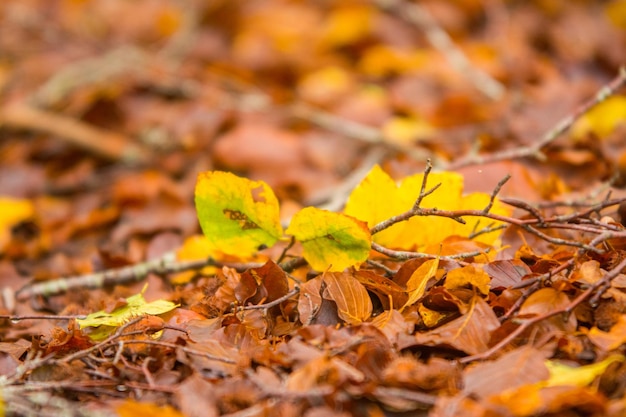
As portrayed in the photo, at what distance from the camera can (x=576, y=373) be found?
813 mm

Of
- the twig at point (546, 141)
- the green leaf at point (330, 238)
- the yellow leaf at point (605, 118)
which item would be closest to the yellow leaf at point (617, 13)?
the yellow leaf at point (605, 118)

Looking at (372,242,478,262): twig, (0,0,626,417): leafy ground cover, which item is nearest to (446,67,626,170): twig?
(0,0,626,417): leafy ground cover

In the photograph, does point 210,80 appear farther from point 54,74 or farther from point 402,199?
point 402,199

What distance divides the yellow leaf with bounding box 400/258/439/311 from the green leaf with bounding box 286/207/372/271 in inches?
3.0

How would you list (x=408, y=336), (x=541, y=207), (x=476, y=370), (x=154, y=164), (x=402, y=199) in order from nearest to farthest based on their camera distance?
1. (x=476, y=370)
2. (x=408, y=336)
3. (x=402, y=199)
4. (x=541, y=207)
5. (x=154, y=164)

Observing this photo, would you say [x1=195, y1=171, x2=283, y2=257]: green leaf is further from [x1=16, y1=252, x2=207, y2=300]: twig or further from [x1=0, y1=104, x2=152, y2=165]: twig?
[x1=0, y1=104, x2=152, y2=165]: twig

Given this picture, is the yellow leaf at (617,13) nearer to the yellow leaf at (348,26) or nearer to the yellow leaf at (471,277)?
the yellow leaf at (348,26)

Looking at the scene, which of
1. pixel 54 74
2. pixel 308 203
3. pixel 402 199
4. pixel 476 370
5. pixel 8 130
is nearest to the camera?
pixel 476 370

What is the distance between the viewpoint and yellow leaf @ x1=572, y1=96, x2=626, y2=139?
189cm

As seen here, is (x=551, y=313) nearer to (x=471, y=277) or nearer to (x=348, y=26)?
(x=471, y=277)

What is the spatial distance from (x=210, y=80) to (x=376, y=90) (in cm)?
60

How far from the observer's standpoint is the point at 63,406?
33.2 inches

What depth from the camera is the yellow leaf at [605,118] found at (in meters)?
1.89

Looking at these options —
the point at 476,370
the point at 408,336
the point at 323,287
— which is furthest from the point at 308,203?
the point at 476,370
